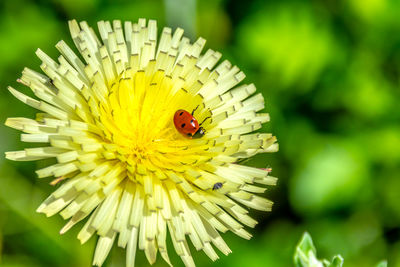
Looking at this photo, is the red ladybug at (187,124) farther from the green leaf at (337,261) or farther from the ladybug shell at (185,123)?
the green leaf at (337,261)

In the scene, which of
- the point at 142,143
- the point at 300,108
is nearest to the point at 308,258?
the point at 142,143

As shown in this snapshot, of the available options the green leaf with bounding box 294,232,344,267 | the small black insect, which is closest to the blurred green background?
the green leaf with bounding box 294,232,344,267

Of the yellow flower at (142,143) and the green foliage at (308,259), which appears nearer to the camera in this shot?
the yellow flower at (142,143)

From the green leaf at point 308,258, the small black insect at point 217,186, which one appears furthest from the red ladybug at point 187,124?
the green leaf at point 308,258

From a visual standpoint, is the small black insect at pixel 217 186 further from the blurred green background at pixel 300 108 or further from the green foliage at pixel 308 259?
the blurred green background at pixel 300 108

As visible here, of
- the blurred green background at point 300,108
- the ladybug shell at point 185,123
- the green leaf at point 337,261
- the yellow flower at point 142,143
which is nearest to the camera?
the yellow flower at point 142,143

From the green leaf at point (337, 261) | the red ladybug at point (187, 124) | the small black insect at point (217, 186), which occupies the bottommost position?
the green leaf at point (337, 261)

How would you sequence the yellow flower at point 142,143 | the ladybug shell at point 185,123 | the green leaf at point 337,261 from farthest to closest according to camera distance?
the ladybug shell at point 185,123
the green leaf at point 337,261
the yellow flower at point 142,143

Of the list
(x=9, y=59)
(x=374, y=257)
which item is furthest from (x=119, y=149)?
(x=374, y=257)

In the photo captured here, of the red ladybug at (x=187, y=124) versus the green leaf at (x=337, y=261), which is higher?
the red ladybug at (x=187, y=124)

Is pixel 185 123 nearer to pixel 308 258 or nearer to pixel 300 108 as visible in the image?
pixel 308 258
